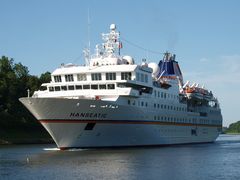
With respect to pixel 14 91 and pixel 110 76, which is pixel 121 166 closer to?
pixel 110 76

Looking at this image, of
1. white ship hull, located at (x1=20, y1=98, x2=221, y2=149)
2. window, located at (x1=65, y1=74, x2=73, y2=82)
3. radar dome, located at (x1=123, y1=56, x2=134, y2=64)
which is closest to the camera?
white ship hull, located at (x1=20, y1=98, x2=221, y2=149)

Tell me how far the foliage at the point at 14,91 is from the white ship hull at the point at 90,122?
43.7m

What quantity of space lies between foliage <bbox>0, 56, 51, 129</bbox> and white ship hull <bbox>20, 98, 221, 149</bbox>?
4366cm

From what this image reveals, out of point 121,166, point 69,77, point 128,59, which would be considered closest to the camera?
point 121,166

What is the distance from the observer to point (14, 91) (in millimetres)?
111250

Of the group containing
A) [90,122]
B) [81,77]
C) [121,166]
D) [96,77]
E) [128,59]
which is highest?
[128,59]

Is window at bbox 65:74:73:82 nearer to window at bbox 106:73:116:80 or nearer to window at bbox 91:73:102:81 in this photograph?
window at bbox 91:73:102:81

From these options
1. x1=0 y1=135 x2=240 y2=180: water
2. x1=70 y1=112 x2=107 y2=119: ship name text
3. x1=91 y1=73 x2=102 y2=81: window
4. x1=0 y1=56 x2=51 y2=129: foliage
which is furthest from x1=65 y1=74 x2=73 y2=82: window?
x1=0 y1=56 x2=51 y2=129: foliage

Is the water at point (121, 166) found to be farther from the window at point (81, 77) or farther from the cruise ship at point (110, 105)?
the window at point (81, 77)

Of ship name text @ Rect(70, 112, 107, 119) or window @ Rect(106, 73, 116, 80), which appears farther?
window @ Rect(106, 73, 116, 80)

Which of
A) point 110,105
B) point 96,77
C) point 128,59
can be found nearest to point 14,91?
point 128,59

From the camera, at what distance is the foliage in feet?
353

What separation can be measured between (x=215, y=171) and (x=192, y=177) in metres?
4.52

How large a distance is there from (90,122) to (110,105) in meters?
3.28
